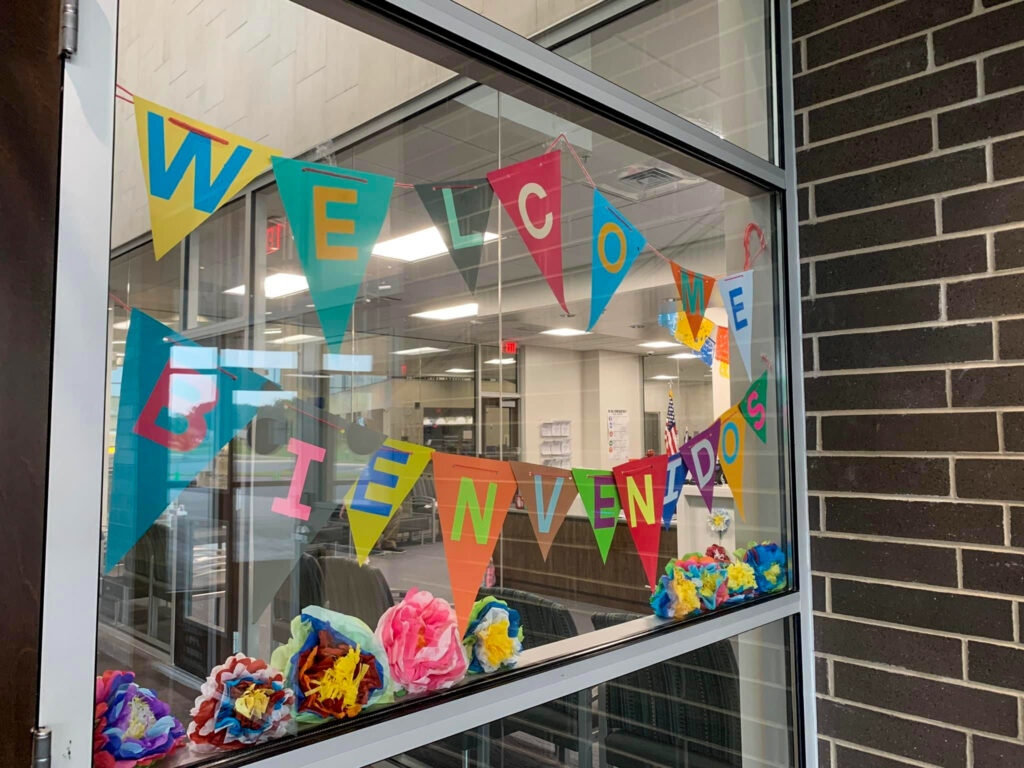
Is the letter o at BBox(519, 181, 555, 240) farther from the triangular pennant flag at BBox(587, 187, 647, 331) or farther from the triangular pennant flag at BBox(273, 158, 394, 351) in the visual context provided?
the triangular pennant flag at BBox(273, 158, 394, 351)

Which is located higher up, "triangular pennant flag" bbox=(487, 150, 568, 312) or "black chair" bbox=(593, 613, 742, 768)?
"triangular pennant flag" bbox=(487, 150, 568, 312)

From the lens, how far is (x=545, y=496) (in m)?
1.20

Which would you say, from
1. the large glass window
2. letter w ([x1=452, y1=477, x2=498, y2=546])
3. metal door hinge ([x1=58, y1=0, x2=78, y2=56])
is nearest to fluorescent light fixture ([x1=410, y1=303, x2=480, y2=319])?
the large glass window

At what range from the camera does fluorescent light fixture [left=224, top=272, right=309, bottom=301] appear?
2.93 ft

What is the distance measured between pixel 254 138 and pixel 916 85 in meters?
1.48

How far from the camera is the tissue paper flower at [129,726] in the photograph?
0.74 m

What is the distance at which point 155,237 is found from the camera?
2.60 feet

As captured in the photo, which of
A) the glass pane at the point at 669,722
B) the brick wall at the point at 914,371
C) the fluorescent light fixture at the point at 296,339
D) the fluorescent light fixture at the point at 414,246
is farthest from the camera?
the brick wall at the point at 914,371

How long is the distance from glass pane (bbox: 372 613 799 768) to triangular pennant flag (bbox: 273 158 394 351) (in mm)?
592

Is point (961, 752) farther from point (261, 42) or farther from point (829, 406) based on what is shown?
point (261, 42)

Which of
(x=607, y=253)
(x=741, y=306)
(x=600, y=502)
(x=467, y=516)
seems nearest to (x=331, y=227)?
(x=467, y=516)

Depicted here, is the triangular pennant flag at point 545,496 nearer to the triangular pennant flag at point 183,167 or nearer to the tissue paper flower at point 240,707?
the tissue paper flower at point 240,707

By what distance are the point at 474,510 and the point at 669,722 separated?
0.68 m

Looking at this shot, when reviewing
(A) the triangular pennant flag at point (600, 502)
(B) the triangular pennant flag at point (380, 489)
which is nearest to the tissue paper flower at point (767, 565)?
(A) the triangular pennant flag at point (600, 502)
